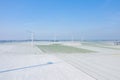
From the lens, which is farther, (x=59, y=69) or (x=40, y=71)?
(x=59, y=69)

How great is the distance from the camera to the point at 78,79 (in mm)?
6281

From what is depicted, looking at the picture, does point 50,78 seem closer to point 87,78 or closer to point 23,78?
point 23,78

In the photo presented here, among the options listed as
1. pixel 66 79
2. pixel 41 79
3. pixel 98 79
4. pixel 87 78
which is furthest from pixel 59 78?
pixel 98 79

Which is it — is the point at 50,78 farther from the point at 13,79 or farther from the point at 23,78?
the point at 13,79

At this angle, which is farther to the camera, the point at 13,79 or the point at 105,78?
the point at 105,78

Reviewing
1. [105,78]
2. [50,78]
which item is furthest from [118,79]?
[50,78]

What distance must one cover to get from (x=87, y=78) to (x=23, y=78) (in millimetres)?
3027

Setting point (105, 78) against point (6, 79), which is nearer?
point (6, 79)

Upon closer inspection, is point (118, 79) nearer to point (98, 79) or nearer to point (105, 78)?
point (105, 78)

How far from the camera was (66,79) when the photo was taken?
249 inches

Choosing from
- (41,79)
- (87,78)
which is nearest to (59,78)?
(41,79)

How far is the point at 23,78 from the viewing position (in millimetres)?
6340

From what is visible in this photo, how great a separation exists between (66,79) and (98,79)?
1501mm

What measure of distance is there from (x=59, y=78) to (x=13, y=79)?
6.97ft
